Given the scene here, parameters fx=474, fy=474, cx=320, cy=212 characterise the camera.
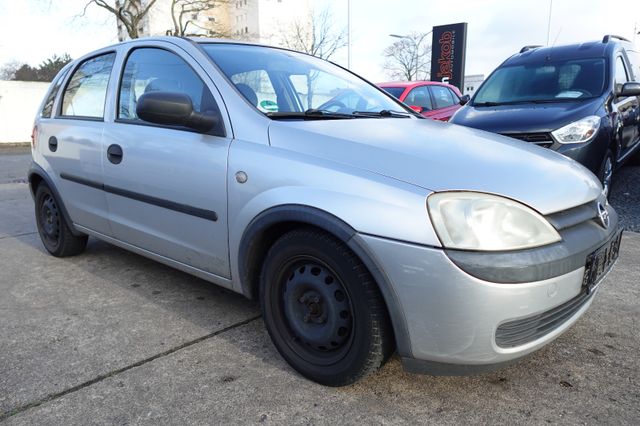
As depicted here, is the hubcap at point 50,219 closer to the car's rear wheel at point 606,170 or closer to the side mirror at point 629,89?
the car's rear wheel at point 606,170

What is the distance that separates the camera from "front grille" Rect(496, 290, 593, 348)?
173 cm

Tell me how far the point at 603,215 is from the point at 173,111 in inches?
82.1

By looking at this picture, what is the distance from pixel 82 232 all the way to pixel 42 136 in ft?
2.96

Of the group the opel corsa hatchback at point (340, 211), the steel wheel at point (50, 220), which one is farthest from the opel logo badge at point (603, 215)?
the steel wheel at point (50, 220)

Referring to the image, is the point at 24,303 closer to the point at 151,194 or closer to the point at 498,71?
the point at 151,194

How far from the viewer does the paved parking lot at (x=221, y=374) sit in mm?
1927

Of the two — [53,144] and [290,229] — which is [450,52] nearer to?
[53,144]

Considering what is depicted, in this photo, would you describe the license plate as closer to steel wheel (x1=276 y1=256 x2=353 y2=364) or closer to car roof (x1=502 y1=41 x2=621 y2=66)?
steel wheel (x1=276 y1=256 x2=353 y2=364)

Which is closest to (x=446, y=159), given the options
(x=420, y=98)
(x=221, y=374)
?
(x=221, y=374)

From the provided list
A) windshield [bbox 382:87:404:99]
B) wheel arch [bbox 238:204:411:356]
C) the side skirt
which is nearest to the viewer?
wheel arch [bbox 238:204:411:356]

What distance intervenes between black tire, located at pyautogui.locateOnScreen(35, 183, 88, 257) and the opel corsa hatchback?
88cm

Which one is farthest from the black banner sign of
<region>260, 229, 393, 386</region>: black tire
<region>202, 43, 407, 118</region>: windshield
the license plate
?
<region>260, 229, 393, 386</region>: black tire

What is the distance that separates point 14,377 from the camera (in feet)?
7.23

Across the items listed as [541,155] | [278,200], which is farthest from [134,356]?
[541,155]
